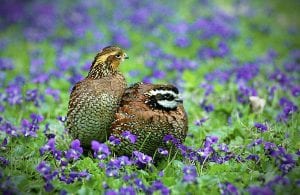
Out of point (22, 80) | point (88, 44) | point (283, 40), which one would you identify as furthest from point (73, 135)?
point (283, 40)

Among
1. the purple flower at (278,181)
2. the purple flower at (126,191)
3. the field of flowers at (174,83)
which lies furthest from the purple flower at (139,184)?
the purple flower at (278,181)

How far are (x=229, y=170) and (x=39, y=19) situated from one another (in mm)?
9010

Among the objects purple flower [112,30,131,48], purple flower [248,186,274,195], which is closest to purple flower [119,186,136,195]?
purple flower [248,186,274,195]

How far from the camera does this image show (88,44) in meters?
11.8

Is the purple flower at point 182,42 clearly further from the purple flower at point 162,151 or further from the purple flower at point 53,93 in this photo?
the purple flower at point 162,151

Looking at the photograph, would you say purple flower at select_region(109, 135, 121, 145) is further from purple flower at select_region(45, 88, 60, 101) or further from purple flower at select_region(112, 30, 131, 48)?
purple flower at select_region(112, 30, 131, 48)

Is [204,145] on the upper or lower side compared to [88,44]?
lower

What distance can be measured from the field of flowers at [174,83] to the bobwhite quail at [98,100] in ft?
0.90

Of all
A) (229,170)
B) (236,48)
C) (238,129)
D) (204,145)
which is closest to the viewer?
(229,170)

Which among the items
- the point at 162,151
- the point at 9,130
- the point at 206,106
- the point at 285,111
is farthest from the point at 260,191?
the point at 206,106

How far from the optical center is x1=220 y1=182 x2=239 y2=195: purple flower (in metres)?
4.64

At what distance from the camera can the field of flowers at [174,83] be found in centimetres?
503

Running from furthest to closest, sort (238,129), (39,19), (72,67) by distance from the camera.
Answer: (39,19) → (72,67) → (238,129)

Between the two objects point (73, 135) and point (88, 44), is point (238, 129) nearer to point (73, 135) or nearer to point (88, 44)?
point (73, 135)
